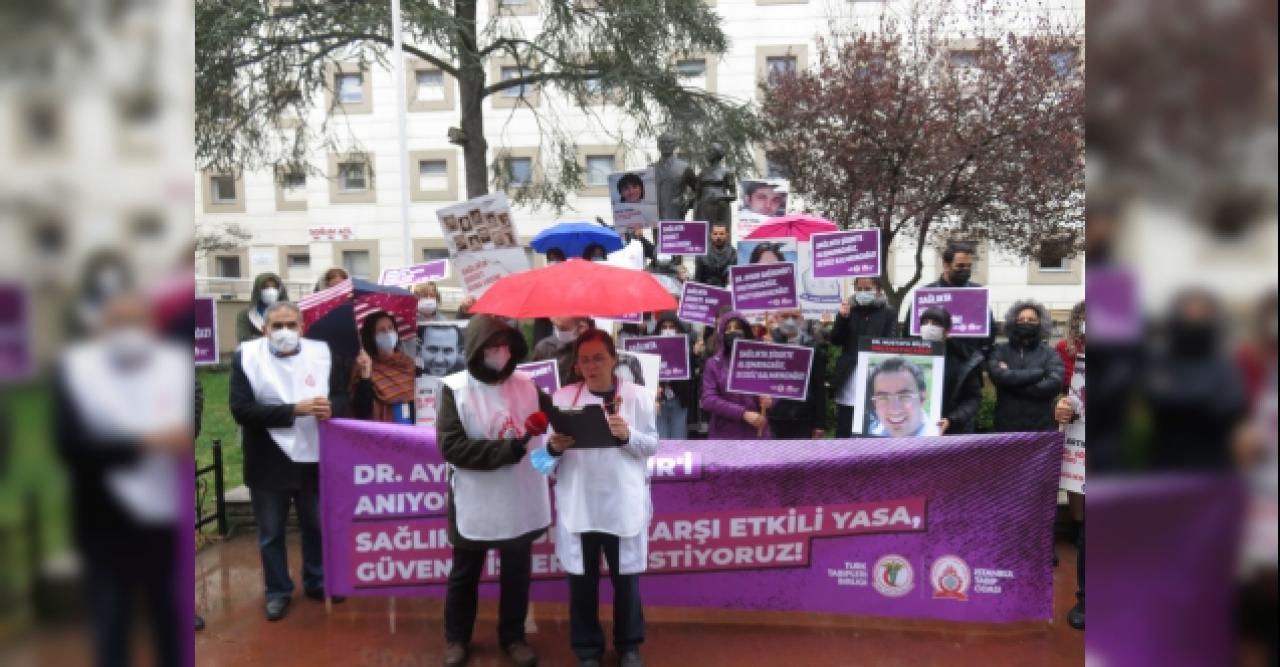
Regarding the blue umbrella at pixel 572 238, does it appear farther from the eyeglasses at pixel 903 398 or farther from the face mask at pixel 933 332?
the eyeglasses at pixel 903 398

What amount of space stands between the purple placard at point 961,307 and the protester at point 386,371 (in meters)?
3.31

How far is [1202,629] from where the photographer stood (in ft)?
3.10

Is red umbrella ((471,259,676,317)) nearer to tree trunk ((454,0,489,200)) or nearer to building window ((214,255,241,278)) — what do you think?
tree trunk ((454,0,489,200))

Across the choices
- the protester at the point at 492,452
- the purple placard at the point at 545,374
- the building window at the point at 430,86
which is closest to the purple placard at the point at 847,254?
the purple placard at the point at 545,374

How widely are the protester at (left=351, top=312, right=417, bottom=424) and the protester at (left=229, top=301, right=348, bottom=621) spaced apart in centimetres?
46

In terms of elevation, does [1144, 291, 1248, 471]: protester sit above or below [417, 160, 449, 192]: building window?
below

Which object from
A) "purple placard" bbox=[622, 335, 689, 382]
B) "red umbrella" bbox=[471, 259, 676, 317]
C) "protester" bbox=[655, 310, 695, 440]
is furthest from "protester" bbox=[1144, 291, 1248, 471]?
"protester" bbox=[655, 310, 695, 440]

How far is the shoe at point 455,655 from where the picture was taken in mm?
4504

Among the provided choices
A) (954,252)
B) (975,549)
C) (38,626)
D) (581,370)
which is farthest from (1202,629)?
(954,252)

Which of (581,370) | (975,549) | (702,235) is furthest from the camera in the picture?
(702,235)

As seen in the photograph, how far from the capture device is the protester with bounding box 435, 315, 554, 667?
13.6ft

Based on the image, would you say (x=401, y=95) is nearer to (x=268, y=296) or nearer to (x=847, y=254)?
(x=268, y=296)

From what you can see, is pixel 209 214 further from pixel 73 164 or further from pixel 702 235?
pixel 73 164

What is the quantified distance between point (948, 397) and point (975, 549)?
125 cm
